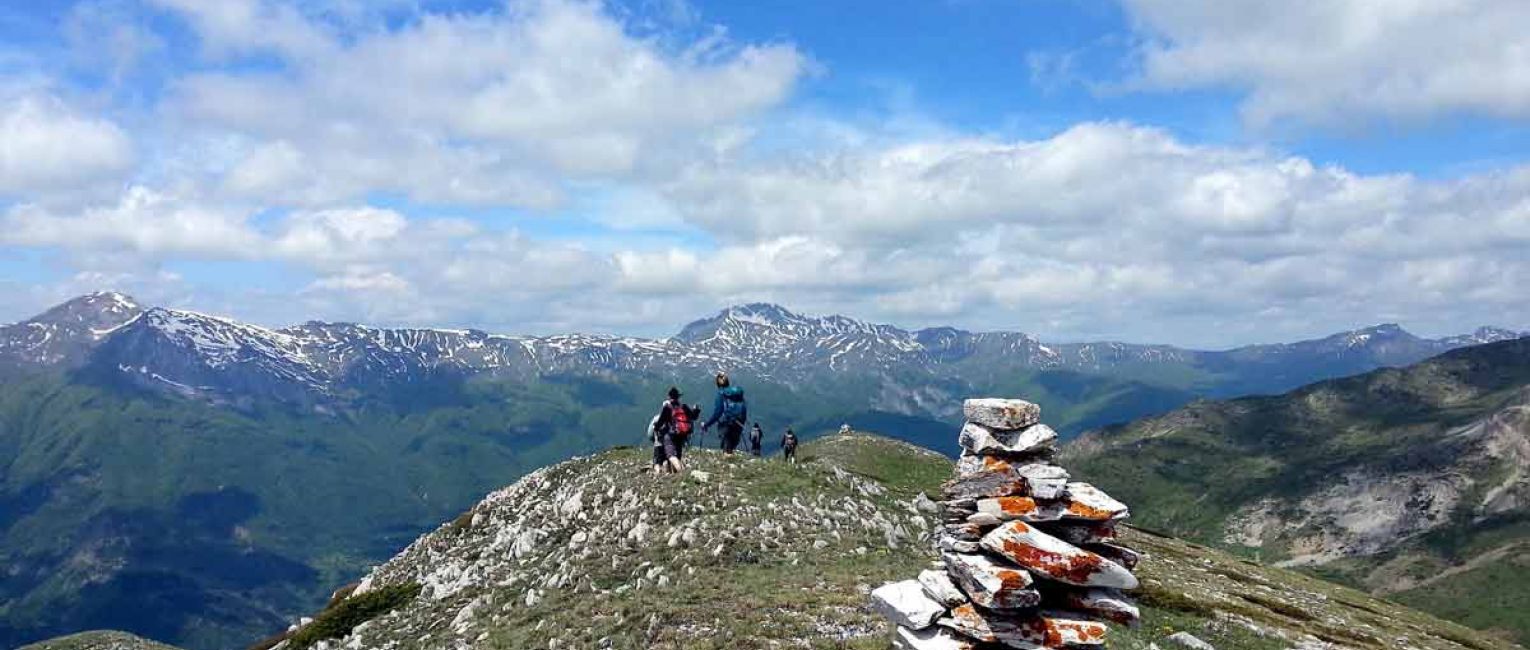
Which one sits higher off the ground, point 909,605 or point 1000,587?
point 1000,587

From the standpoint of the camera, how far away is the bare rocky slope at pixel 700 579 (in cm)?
2697

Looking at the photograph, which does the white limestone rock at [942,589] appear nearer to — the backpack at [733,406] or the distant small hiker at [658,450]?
the backpack at [733,406]

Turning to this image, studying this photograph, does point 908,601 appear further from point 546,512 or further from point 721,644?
point 546,512

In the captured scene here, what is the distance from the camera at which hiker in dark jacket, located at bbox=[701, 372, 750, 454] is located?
4466 cm

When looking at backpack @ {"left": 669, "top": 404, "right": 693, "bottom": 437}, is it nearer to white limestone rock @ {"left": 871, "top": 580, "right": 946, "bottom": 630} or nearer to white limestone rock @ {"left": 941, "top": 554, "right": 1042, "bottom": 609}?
white limestone rock @ {"left": 871, "top": 580, "right": 946, "bottom": 630}

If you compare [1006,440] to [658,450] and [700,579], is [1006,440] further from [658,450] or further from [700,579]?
[658,450]

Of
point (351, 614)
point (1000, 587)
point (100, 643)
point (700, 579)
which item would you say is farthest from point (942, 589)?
point (100, 643)

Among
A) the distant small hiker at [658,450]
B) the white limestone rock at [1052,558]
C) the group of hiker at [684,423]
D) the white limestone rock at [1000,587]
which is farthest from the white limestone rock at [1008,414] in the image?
the distant small hiker at [658,450]

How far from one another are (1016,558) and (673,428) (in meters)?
27.3

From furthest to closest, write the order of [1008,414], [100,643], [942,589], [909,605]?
[100,643] < [1008,414] < [909,605] < [942,589]

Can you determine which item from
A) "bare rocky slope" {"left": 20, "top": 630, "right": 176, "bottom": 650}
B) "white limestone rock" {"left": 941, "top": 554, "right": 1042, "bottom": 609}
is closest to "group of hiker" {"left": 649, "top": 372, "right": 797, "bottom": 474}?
"white limestone rock" {"left": 941, "top": 554, "right": 1042, "bottom": 609}

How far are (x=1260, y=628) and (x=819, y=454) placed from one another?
77367 mm

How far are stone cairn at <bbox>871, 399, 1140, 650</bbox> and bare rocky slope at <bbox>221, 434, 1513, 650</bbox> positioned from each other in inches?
152

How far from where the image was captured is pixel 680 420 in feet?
141
